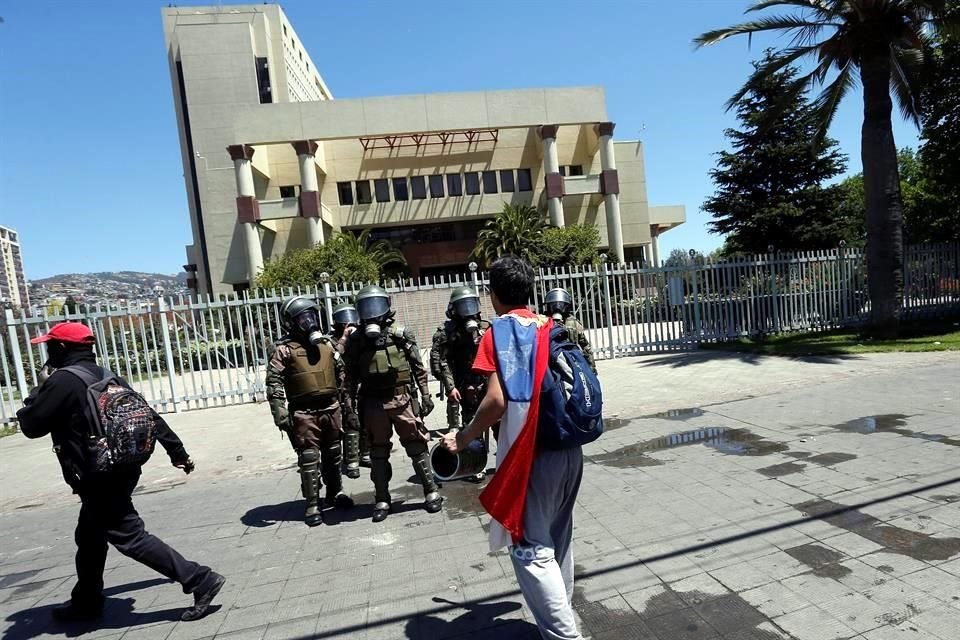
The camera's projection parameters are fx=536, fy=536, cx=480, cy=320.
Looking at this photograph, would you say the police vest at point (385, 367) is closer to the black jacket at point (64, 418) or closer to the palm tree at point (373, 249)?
the black jacket at point (64, 418)

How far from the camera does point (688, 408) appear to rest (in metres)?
7.81

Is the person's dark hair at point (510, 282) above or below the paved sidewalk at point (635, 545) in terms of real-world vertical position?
above

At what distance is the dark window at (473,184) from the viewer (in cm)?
3338

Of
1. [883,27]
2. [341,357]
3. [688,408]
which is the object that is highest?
[883,27]

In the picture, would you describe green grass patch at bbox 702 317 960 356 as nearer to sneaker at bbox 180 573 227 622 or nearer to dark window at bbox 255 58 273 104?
sneaker at bbox 180 573 227 622

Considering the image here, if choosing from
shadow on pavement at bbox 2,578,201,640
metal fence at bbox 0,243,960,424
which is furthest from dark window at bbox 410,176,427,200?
shadow on pavement at bbox 2,578,201,640

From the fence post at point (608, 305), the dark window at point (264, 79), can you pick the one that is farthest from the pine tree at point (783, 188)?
the dark window at point (264, 79)

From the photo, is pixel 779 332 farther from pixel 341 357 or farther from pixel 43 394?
pixel 43 394

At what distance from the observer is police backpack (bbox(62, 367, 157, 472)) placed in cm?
314

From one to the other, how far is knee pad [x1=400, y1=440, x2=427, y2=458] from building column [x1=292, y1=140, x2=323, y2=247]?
25.2 metres

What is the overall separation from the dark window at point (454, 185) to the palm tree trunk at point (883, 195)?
916 inches

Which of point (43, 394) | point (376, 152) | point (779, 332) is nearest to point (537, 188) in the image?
point (376, 152)

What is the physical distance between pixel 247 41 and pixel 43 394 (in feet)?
132

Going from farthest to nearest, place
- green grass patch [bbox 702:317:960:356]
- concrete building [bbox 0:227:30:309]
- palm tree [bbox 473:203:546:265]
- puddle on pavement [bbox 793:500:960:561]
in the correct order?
concrete building [bbox 0:227:30:309] → palm tree [bbox 473:203:546:265] → green grass patch [bbox 702:317:960:356] → puddle on pavement [bbox 793:500:960:561]
